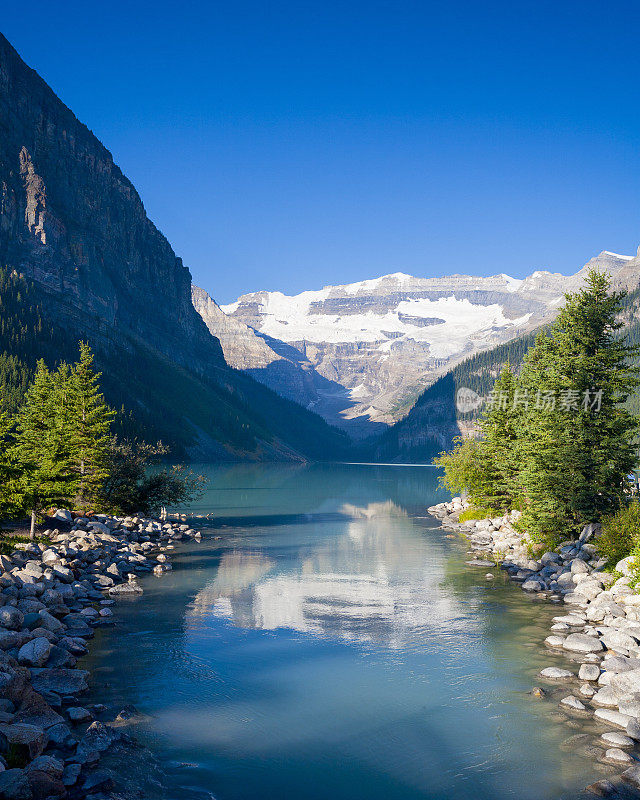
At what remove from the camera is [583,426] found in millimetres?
37000

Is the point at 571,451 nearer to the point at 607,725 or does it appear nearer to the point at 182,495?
the point at 607,725

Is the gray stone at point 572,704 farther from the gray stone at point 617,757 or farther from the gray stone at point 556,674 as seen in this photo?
the gray stone at point 617,757

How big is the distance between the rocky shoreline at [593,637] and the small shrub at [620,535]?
0.79 meters

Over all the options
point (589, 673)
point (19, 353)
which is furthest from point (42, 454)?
point (19, 353)

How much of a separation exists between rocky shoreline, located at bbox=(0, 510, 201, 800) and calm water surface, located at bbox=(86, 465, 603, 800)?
1.26 metres

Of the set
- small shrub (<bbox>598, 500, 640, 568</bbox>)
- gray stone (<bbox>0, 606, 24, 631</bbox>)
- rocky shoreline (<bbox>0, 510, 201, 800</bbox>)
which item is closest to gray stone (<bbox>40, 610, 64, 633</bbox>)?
rocky shoreline (<bbox>0, 510, 201, 800</bbox>)

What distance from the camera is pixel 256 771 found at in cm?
1488

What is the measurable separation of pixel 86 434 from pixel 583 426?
38.6m

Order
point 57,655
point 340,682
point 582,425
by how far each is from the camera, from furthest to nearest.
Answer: point 582,425 < point 340,682 < point 57,655

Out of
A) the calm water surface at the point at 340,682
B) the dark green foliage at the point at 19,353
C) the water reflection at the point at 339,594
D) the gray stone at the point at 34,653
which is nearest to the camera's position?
the calm water surface at the point at 340,682

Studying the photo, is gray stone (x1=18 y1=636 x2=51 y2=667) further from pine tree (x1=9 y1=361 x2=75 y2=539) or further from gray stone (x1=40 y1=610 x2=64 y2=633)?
pine tree (x1=9 y1=361 x2=75 y2=539)

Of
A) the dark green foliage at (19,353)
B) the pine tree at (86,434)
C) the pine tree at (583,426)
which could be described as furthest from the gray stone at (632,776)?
the dark green foliage at (19,353)

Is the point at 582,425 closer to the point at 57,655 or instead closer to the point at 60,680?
the point at 57,655

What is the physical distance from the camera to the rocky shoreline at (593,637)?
51.5 ft
